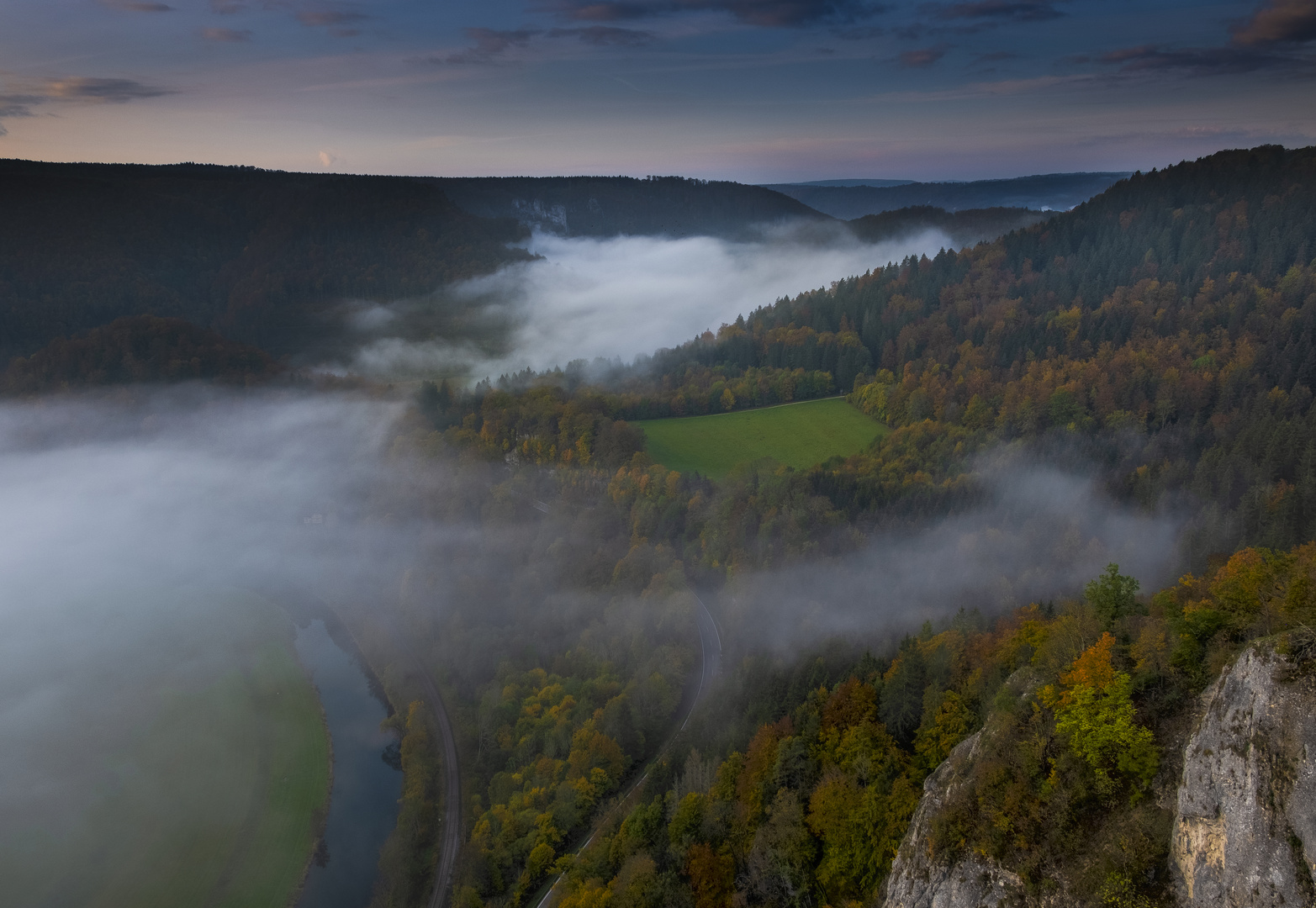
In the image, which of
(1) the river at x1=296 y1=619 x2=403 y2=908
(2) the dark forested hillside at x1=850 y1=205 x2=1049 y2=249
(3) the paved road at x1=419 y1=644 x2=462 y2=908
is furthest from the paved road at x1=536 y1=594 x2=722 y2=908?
(2) the dark forested hillside at x1=850 y1=205 x2=1049 y2=249

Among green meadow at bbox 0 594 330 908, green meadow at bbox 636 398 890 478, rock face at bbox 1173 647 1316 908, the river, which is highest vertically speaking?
rock face at bbox 1173 647 1316 908

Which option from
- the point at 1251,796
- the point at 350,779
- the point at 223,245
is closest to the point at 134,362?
the point at 350,779

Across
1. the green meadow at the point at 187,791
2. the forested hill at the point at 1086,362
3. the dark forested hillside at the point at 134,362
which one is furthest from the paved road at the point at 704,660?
the dark forested hillside at the point at 134,362

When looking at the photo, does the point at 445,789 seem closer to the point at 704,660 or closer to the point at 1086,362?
the point at 704,660

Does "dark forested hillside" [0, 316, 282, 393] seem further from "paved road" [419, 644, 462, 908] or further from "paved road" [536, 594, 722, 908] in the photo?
"paved road" [536, 594, 722, 908]

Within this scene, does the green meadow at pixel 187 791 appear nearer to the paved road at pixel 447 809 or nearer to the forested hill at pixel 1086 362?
the paved road at pixel 447 809
